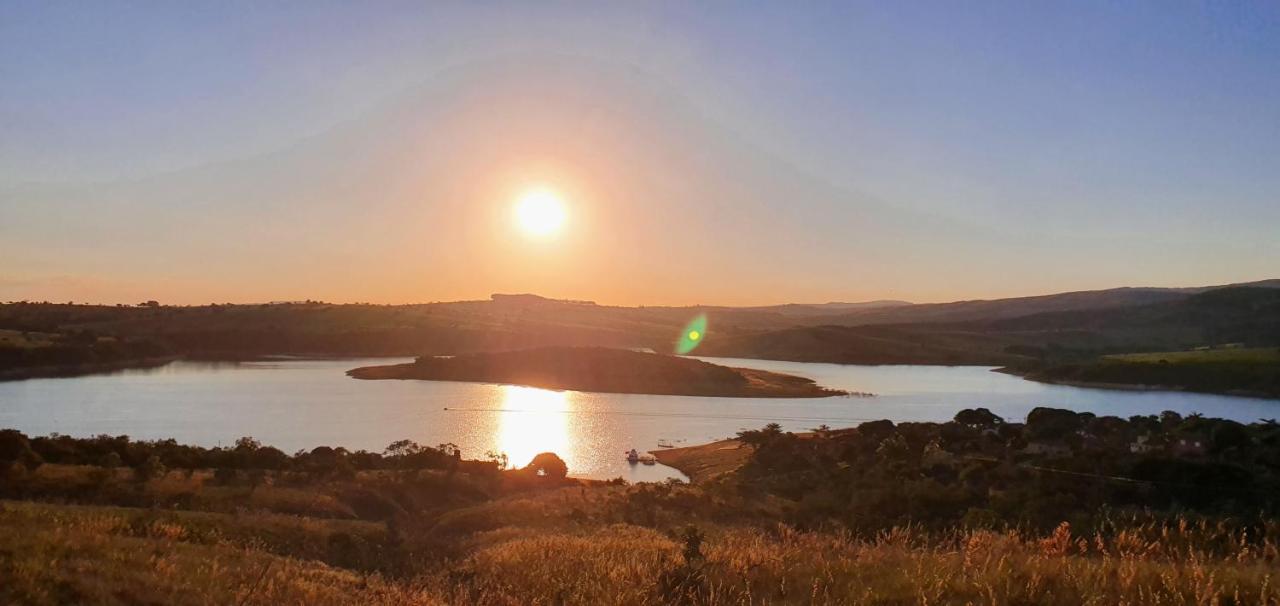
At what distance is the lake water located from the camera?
55.6 m

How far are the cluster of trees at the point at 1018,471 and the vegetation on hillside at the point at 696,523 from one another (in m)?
0.18

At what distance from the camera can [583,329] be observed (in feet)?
512

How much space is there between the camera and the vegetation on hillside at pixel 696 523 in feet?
20.9

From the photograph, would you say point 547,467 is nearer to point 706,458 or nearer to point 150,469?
point 706,458

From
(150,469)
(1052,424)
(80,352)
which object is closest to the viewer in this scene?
(150,469)

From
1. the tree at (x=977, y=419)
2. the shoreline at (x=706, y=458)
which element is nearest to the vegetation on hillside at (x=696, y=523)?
the tree at (x=977, y=419)

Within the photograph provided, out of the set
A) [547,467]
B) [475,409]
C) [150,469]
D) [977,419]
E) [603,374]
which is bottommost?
[547,467]

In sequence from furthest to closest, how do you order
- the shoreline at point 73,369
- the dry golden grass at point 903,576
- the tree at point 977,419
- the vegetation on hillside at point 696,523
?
the shoreline at point 73,369 → the tree at point 977,419 → the vegetation on hillside at point 696,523 → the dry golden grass at point 903,576

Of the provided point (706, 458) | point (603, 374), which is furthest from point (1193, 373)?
point (706, 458)

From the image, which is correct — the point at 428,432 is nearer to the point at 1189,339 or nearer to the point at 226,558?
the point at 226,558

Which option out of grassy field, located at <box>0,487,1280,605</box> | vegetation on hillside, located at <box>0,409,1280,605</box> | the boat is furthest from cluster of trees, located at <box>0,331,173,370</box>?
grassy field, located at <box>0,487,1280,605</box>

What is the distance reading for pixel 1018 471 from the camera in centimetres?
2892

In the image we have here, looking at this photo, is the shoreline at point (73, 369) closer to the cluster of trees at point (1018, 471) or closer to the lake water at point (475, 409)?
the lake water at point (475, 409)

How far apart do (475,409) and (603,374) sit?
2657 cm
